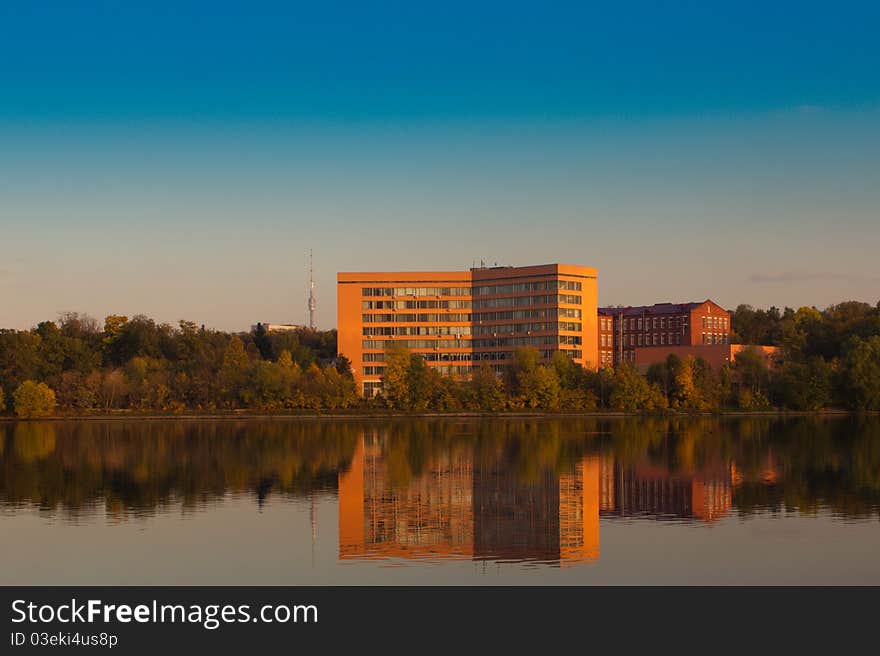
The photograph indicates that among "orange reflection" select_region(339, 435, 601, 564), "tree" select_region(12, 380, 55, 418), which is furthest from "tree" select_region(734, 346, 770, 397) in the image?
"orange reflection" select_region(339, 435, 601, 564)

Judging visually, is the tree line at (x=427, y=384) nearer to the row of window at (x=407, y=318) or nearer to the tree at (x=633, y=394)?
the tree at (x=633, y=394)

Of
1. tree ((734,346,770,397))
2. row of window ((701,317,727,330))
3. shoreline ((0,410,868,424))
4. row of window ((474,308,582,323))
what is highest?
row of window ((474,308,582,323))

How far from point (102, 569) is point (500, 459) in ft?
102

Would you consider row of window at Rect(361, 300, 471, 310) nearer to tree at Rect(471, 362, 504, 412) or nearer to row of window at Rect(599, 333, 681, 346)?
row of window at Rect(599, 333, 681, 346)

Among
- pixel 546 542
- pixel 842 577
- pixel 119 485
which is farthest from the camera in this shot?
pixel 119 485

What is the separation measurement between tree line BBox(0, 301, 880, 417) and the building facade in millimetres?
17927

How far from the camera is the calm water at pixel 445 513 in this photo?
2511 centimetres

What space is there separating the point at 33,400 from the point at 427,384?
3844 cm

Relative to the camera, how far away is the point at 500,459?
54625 mm

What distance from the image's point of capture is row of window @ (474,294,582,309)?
137m

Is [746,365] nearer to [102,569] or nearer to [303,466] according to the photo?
[303,466]

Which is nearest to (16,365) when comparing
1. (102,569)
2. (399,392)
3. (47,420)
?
(47,420)

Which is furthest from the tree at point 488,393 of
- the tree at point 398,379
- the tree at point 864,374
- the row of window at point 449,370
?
the tree at point 864,374

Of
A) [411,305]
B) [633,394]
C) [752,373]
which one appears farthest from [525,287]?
[752,373]
